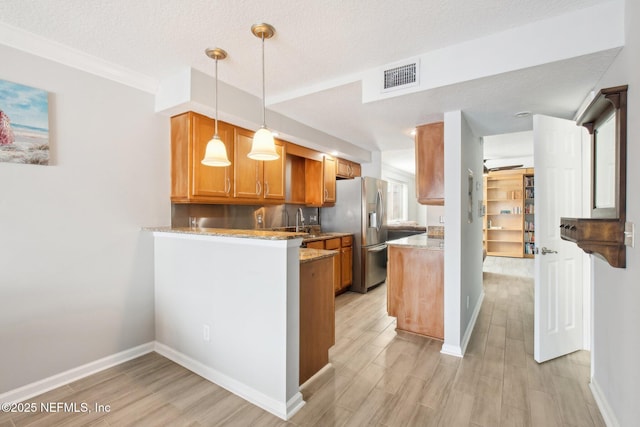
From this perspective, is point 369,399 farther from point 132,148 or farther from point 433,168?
point 132,148

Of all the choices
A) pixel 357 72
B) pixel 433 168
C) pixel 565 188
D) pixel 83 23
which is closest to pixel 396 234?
pixel 433 168

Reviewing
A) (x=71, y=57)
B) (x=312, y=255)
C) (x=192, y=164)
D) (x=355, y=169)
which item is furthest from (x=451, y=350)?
(x=71, y=57)

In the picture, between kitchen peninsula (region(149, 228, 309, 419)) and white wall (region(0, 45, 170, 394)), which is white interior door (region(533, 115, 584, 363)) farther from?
white wall (region(0, 45, 170, 394))

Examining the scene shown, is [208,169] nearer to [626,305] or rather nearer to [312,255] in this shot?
[312,255]

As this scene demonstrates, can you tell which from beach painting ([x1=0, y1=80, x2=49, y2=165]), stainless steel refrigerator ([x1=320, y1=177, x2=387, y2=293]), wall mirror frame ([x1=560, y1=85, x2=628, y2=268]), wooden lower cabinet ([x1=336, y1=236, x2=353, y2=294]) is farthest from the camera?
stainless steel refrigerator ([x1=320, y1=177, x2=387, y2=293])

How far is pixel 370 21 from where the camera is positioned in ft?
6.11

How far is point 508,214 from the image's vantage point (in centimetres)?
792

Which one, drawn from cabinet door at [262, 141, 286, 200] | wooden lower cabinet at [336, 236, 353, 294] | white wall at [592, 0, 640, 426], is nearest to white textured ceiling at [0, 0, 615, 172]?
white wall at [592, 0, 640, 426]

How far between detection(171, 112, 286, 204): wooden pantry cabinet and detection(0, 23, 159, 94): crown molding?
404 millimetres

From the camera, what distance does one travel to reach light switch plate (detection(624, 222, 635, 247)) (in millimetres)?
1456

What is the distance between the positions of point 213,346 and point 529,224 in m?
8.36

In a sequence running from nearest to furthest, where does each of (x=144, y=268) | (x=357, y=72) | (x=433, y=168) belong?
1. (x=357, y=72)
2. (x=144, y=268)
3. (x=433, y=168)

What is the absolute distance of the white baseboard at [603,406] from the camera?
1698 millimetres

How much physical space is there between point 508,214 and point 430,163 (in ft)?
20.7
